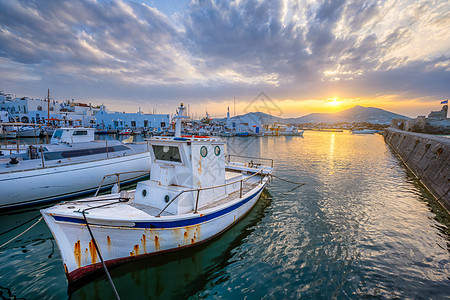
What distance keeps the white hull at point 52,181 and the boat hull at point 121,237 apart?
8.62 meters

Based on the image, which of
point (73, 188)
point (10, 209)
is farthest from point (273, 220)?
point (10, 209)

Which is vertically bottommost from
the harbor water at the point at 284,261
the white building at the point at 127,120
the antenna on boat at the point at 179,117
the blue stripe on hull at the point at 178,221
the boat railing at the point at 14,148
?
the harbor water at the point at 284,261

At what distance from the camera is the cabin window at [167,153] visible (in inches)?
295

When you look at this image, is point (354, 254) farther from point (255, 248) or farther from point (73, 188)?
point (73, 188)

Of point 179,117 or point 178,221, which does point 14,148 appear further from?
point 178,221

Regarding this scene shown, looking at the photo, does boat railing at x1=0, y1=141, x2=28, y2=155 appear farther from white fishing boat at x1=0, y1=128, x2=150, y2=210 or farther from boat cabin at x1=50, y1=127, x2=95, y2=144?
boat cabin at x1=50, y1=127, x2=95, y2=144

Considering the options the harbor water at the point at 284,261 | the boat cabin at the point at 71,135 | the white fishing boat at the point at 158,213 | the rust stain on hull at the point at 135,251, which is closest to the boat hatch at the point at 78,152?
the harbor water at the point at 284,261

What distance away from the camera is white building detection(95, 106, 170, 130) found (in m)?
72.9

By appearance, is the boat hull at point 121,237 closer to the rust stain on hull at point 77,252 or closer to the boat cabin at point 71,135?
the rust stain on hull at point 77,252

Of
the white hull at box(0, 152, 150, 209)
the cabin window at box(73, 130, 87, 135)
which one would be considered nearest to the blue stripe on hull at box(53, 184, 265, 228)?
the white hull at box(0, 152, 150, 209)

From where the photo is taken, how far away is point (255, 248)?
7.61 meters

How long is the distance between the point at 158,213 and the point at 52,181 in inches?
380

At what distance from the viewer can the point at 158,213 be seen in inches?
266

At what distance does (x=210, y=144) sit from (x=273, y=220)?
18.1 ft
